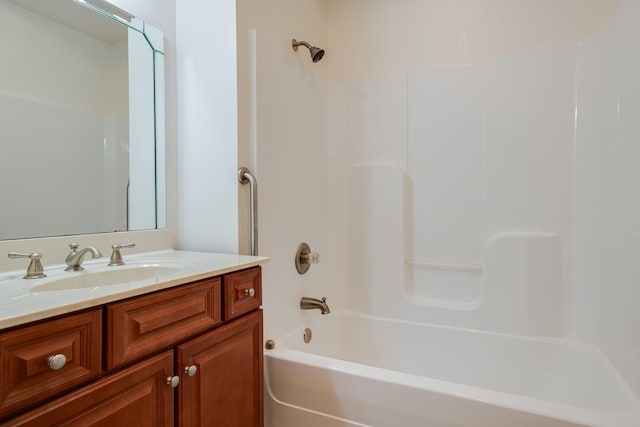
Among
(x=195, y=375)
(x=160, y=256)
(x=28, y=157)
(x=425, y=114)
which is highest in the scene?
(x=425, y=114)

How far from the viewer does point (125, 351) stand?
29.8 inches

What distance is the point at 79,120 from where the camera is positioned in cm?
123

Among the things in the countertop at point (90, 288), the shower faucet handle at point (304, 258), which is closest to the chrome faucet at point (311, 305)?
the shower faucet handle at point (304, 258)

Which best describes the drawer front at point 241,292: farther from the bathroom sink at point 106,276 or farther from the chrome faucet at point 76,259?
the chrome faucet at point 76,259

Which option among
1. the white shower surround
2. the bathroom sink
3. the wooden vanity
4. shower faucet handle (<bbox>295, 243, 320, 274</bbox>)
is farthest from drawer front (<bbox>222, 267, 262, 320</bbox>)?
shower faucet handle (<bbox>295, 243, 320, 274</bbox>)

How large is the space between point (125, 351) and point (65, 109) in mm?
925

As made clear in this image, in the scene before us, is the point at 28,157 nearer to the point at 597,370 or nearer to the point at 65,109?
the point at 65,109

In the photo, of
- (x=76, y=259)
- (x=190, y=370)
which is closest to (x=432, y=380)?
(x=190, y=370)

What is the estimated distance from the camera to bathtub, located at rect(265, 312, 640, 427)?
108cm

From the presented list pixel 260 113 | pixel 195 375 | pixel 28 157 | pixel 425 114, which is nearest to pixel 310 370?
pixel 195 375

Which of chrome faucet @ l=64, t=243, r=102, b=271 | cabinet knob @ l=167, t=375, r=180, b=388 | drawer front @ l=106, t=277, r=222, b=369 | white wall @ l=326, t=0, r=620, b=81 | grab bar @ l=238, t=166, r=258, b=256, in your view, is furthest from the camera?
white wall @ l=326, t=0, r=620, b=81

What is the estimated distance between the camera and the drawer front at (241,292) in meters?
1.05

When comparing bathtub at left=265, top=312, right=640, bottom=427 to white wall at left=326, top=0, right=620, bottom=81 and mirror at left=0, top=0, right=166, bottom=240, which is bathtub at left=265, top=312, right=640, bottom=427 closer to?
mirror at left=0, top=0, right=166, bottom=240

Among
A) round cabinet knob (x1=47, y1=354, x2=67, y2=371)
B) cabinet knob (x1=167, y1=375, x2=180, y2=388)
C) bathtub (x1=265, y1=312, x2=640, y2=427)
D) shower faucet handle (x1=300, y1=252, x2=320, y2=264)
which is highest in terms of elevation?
shower faucet handle (x1=300, y1=252, x2=320, y2=264)
